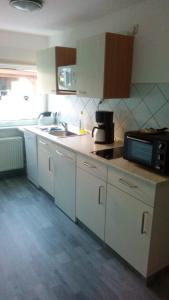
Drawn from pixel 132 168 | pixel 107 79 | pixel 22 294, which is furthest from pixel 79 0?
pixel 22 294

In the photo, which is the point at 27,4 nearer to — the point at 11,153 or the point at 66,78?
the point at 66,78

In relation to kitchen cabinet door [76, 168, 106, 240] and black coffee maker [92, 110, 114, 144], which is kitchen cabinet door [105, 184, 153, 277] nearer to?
kitchen cabinet door [76, 168, 106, 240]

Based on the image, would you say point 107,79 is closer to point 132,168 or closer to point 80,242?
point 132,168

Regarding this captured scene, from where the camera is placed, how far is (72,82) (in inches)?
113

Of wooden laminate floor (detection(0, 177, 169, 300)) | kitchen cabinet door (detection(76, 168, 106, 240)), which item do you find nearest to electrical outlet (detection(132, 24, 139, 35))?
kitchen cabinet door (detection(76, 168, 106, 240))

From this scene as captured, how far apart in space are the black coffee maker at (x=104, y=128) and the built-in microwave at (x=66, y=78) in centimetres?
54

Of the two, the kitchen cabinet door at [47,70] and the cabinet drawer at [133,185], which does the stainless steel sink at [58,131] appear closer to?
the kitchen cabinet door at [47,70]

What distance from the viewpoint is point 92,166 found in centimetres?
217

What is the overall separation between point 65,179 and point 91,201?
50 cm

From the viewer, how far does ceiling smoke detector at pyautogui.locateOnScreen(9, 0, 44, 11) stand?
7.04ft

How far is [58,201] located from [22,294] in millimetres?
1245

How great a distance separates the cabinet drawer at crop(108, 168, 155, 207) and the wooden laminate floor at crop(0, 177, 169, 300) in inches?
27.5

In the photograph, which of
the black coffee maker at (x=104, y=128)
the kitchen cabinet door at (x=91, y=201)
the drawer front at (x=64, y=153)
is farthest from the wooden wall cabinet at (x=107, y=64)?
the kitchen cabinet door at (x=91, y=201)

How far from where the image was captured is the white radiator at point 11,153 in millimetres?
3691
